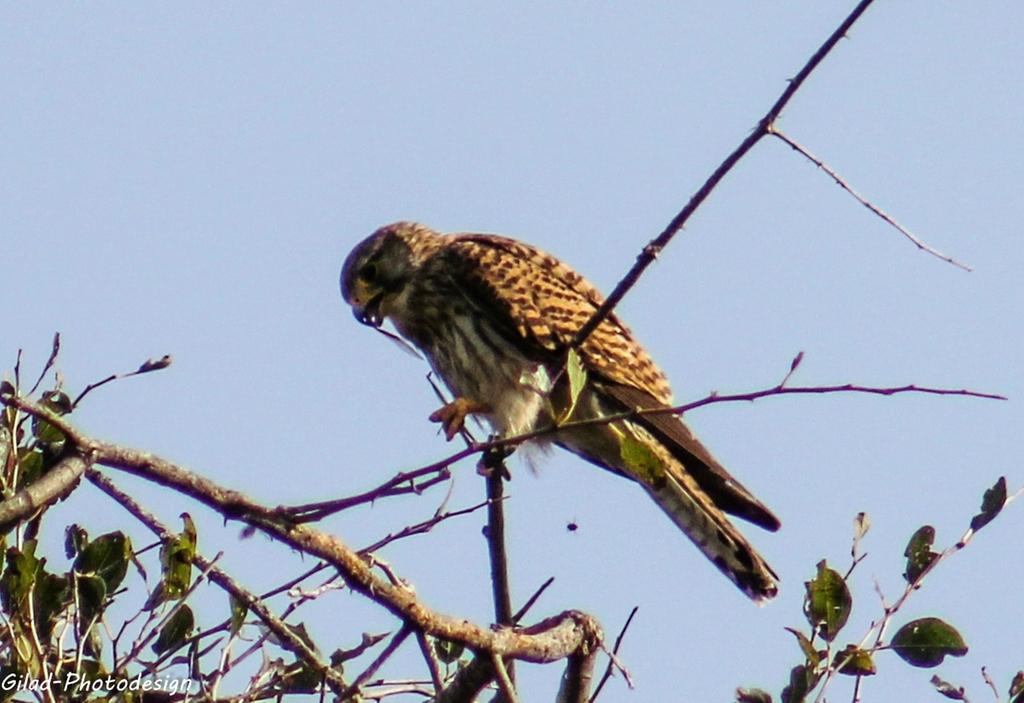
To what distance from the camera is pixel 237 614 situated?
141 inches

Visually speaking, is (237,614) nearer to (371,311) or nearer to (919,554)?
(919,554)

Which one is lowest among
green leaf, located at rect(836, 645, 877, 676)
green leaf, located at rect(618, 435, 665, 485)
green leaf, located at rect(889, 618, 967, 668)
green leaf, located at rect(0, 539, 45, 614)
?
green leaf, located at rect(0, 539, 45, 614)

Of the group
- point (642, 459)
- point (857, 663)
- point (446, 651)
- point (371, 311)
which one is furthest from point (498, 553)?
point (371, 311)

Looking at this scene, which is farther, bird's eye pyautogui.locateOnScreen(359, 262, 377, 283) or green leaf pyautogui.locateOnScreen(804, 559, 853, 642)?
bird's eye pyautogui.locateOnScreen(359, 262, 377, 283)

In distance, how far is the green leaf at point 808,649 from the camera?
3414mm

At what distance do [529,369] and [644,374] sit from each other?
615mm

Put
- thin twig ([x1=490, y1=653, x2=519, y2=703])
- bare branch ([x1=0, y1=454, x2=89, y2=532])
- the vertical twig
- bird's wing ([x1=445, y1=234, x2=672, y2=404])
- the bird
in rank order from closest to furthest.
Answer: bare branch ([x1=0, y1=454, x2=89, y2=532]) → thin twig ([x1=490, y1=653, x2=519, y2=703]) → the vertical twig → the bird → bird's wing ([x1=445, y1=234, x2=672, y2=404])

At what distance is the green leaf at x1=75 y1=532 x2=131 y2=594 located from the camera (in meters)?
3.53

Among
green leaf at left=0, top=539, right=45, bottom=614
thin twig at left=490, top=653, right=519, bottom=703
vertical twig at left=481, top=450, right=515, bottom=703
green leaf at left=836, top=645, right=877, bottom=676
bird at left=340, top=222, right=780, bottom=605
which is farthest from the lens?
bird at left=340, top=222, right=780, bottom=605

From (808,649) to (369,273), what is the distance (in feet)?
13.0

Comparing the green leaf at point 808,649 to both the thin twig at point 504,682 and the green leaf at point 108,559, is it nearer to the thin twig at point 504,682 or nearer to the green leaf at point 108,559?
the thin twig at point 504,682

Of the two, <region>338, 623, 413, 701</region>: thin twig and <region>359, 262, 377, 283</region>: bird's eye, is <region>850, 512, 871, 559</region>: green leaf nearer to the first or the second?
<region>338, 623, 413, 701</region>: thin twig

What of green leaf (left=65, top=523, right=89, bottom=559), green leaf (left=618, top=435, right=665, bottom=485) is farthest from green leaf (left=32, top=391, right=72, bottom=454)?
green leaf (left=618, top=435, right=665, bottom=485)

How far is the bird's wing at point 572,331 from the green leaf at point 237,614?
8.36 feet
